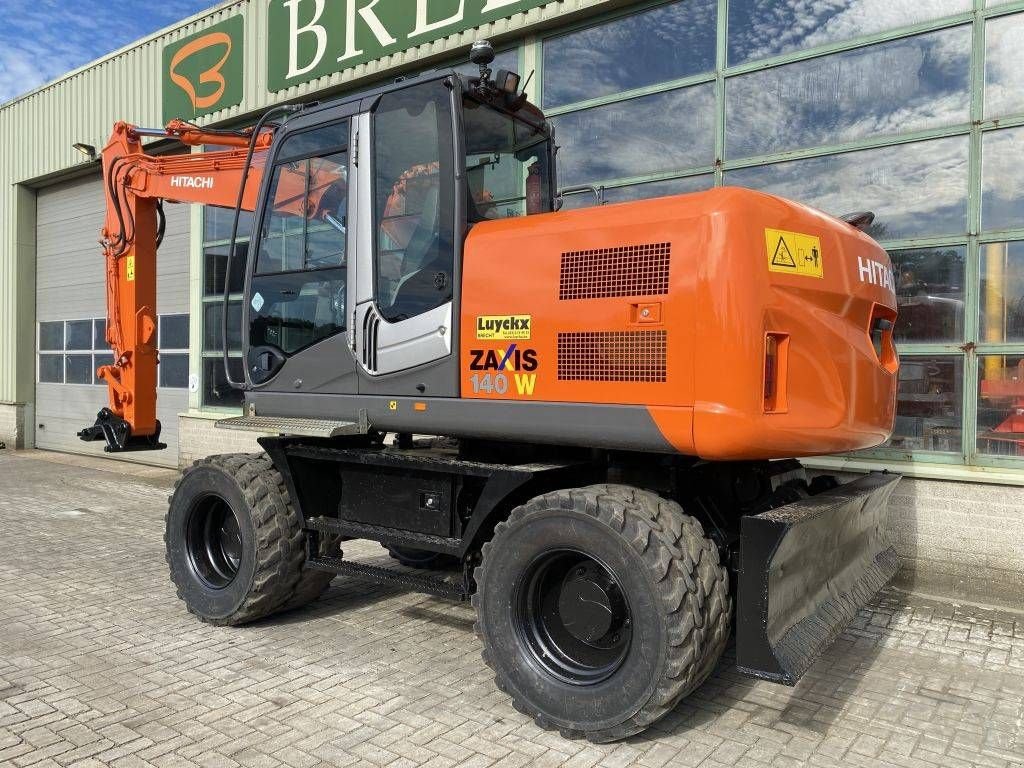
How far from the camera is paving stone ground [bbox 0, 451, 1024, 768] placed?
3535 millimetres

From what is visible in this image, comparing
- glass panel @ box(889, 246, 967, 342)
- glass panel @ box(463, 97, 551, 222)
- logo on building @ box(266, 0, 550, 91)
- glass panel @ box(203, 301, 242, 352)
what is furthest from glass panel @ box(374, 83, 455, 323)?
glass panel @ box(203, 301, 242, 352)

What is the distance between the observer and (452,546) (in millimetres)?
4395

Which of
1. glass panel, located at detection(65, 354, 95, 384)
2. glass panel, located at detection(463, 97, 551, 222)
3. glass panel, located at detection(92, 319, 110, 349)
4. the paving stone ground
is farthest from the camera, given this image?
glass panel, located at detection(65, 354, 95, 384)

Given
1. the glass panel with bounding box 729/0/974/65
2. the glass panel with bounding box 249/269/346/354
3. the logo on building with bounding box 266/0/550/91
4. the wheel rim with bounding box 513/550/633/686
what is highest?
the logo on building with bounding box 266/0/550/91

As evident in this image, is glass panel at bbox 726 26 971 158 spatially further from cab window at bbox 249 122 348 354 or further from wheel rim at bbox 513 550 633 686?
wheel rim at bbox 513 550 633 686

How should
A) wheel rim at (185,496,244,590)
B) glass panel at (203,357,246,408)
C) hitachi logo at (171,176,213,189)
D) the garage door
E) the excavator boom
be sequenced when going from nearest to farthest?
1. wheel rim at (185,496,244,590)
2. hitachi logo at (171,176,213,189)
3. the excavator boom
4. glass panel at (203,357,246,408)
5. the garage door

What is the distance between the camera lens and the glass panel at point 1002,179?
620 centimetres

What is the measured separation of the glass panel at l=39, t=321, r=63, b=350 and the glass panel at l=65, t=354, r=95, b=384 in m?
0.54

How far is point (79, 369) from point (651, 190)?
12076 millimetres

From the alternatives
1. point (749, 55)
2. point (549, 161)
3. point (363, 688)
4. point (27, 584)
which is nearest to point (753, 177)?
point (749, 55)

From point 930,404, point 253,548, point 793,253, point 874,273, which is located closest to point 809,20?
point 930,404

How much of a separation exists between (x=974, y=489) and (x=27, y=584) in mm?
7132

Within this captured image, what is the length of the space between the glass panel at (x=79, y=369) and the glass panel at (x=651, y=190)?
10.7m

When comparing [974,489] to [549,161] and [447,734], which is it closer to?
[549,161]
